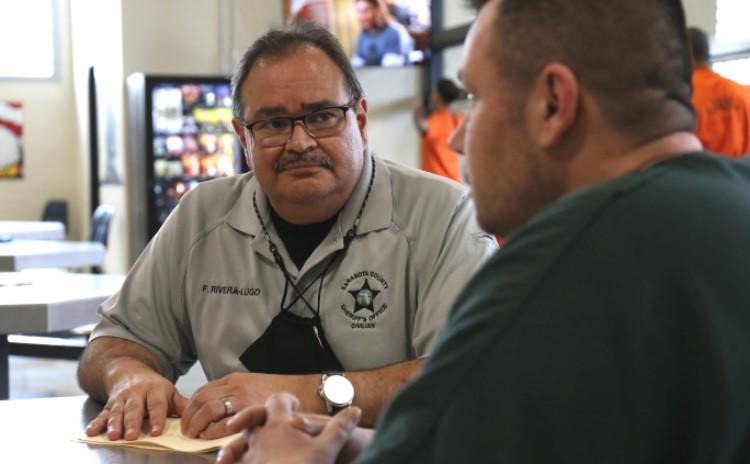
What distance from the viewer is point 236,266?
191 cm

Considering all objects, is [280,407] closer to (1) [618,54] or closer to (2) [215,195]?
(1) [618,54]

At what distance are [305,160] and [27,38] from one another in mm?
9226

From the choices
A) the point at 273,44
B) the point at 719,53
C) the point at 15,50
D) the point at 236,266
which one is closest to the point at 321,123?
the point at 273,44

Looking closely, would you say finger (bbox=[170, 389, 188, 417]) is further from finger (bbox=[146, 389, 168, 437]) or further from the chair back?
the chair back

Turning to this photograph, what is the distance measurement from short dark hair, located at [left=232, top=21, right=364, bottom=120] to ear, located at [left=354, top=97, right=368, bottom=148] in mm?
27

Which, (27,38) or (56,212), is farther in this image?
(27,38)

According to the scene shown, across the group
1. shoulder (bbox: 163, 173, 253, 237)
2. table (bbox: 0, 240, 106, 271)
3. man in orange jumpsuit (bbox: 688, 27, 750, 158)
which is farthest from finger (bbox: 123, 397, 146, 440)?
man in orange jumpsuit (bbox: 688, 27, 750, 158)

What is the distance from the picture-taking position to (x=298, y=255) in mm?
1913

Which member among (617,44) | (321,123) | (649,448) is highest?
(617,44)

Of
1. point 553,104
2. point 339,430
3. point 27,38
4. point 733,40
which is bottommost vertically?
point 339,430

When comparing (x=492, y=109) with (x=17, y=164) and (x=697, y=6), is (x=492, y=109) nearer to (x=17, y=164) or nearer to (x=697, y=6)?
A: (x=697, y=6)

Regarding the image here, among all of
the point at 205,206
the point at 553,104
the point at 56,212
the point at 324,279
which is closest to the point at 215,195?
the point at 205,206

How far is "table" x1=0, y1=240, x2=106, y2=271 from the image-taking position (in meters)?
4.07

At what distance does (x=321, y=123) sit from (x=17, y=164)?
928cm
